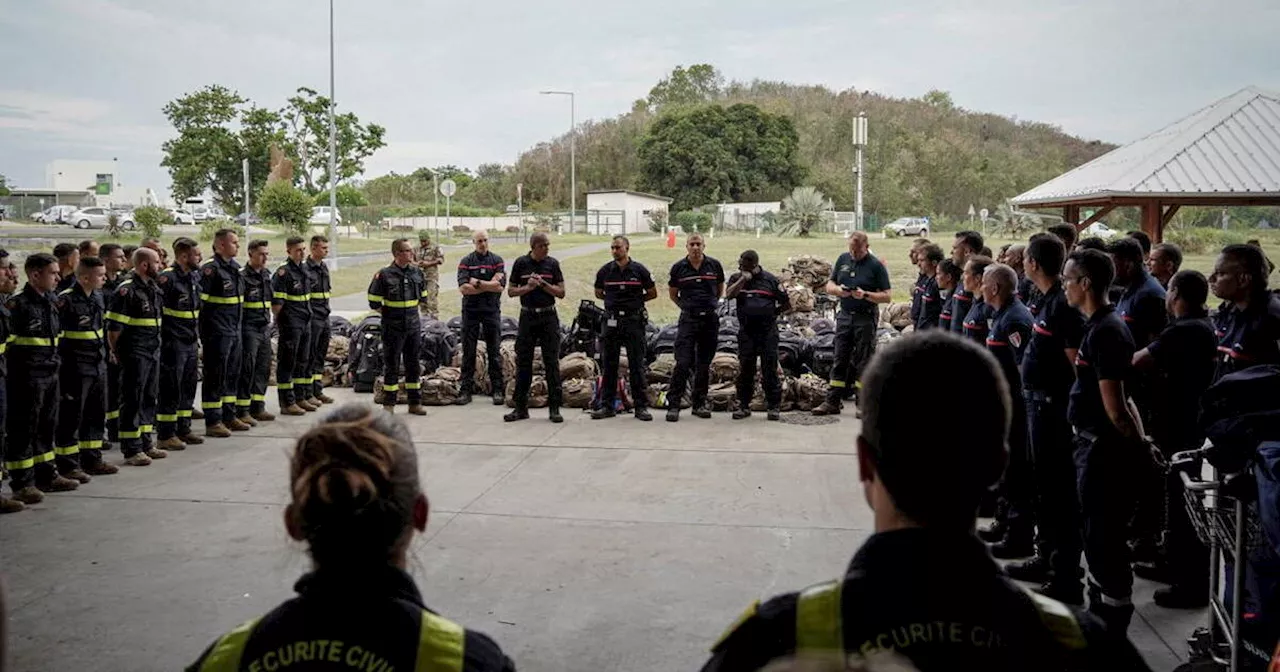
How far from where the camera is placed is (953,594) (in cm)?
134

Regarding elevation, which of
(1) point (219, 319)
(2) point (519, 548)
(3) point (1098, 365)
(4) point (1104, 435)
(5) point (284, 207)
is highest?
(5) point (284, 207)

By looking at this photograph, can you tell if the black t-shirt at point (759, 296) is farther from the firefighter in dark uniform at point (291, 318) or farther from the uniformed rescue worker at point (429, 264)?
the uniformed rescue worker at point (429, 264)

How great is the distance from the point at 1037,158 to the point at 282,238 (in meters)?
41.9

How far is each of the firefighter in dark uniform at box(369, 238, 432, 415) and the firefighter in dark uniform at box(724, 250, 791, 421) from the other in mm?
3300

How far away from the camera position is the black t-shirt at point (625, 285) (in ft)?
32.2

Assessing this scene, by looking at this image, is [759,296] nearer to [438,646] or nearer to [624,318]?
[624,318]

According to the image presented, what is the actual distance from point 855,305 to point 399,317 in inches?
186

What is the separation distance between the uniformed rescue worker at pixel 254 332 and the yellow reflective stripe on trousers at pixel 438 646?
8473mm

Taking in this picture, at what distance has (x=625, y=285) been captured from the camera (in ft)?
32.2

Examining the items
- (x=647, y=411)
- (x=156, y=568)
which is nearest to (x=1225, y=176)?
(x=647, y=411)

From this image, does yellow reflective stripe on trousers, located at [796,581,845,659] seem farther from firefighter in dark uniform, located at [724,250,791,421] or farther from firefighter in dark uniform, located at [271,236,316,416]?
firefighter in dark uniform, located at [271,236,316,416]

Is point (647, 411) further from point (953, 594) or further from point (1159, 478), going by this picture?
point (953, 594)

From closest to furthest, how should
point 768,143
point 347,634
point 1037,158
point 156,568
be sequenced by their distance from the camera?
point 347,634
point 156,568
point 768,143
point 1037,158

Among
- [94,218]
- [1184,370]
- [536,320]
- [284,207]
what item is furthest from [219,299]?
[94,218]
